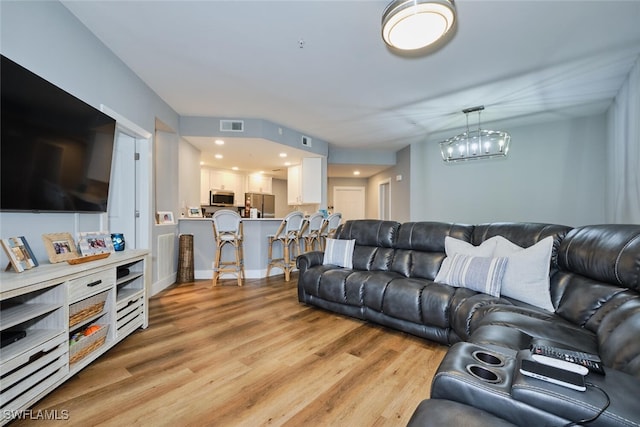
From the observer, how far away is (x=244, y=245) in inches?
178

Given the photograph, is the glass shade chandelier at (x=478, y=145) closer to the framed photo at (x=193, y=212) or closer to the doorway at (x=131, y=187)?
the doorway at (x=131, y=187)

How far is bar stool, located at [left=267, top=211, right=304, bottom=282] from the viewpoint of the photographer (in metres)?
4.33

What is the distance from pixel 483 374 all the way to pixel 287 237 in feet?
11.8

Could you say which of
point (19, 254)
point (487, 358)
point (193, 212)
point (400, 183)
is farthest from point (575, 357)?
point (400, 183)

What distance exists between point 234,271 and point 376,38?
343 centimetres

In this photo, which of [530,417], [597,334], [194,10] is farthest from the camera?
[194,10]

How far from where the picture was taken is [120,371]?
A: 5.91 feet

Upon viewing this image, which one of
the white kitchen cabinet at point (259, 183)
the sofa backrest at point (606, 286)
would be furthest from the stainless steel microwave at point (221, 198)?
the sofa backrest at point (606, 286)

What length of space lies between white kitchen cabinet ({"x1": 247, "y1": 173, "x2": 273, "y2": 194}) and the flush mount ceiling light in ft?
20.7

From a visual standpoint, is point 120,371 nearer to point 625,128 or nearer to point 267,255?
point 267,255

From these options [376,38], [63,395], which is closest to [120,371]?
[63,395]

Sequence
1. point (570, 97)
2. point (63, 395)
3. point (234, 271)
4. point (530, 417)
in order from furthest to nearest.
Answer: point (234, 271)
point (570, 97)
point (63, 395)
point (530, 417)

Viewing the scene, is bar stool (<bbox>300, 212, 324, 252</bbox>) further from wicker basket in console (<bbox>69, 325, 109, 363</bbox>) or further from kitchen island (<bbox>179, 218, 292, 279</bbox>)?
wicker basket in console (<bbox>69, 325, 109, 363</bbox>)

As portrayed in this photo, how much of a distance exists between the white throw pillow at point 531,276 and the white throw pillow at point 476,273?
0.06 metres
